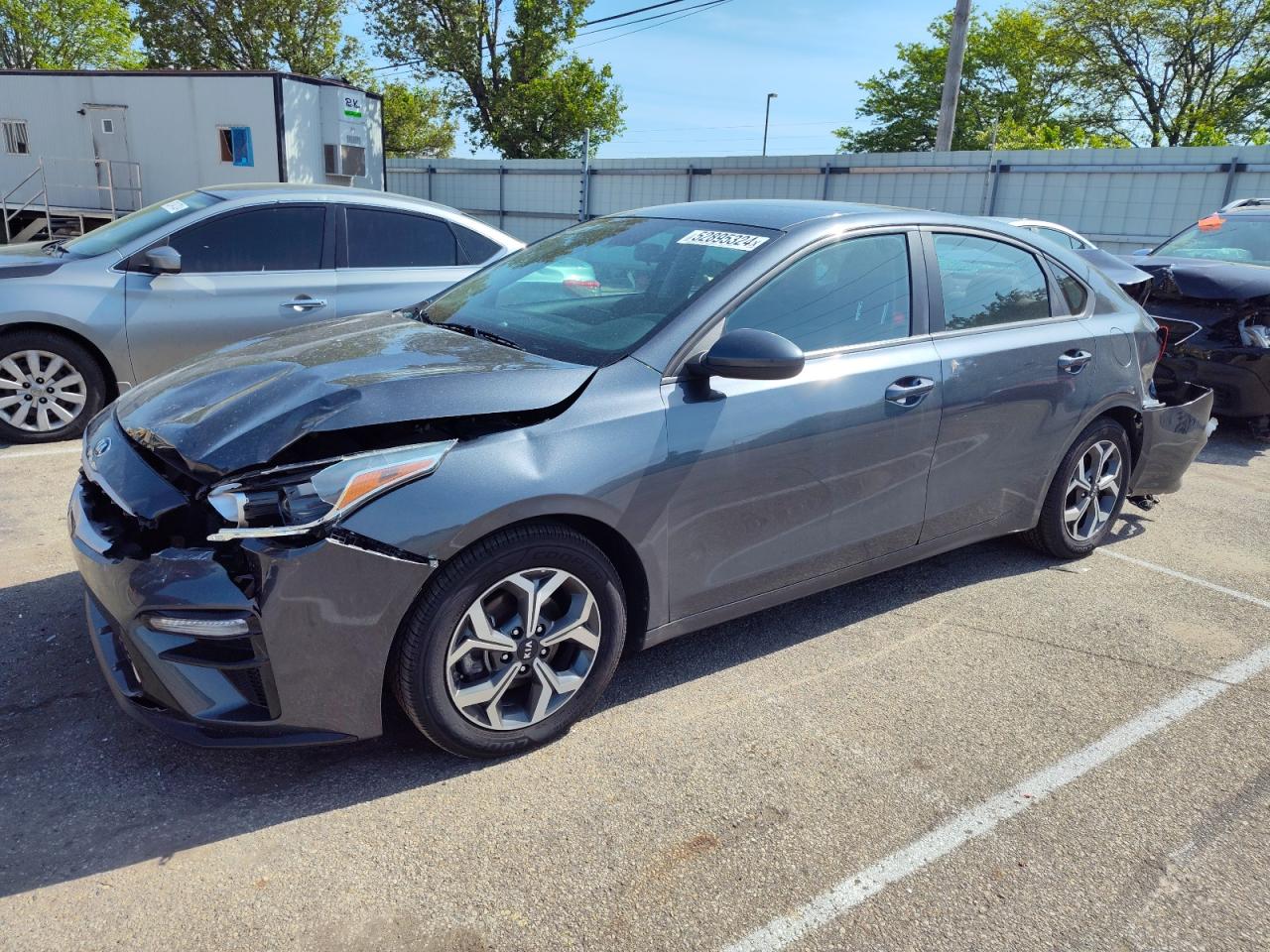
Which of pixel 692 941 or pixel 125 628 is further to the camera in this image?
pixel 125 628

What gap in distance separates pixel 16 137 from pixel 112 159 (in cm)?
243

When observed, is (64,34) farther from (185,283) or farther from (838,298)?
(838,298)

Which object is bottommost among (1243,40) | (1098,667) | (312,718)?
(1098,667)

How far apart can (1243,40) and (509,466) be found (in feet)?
128

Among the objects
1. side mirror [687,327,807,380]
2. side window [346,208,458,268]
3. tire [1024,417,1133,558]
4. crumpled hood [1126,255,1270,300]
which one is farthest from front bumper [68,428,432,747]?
crumpled hood [1126,255,1270,300]

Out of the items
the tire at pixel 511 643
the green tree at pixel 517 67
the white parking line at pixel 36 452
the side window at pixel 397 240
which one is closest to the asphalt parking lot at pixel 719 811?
the tire at pixel 511 643

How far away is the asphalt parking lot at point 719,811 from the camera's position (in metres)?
2.18

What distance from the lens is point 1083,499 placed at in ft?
14.8

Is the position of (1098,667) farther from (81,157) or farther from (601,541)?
(81,157)

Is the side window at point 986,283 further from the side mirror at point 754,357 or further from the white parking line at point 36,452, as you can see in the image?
the white parking line at point 36,452

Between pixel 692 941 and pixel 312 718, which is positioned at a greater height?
pixel 312 718

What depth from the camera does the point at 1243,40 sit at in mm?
31688

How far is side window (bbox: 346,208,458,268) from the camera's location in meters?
6.06

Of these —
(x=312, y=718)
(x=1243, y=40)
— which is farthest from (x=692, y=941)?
(x=1243, y=40)
